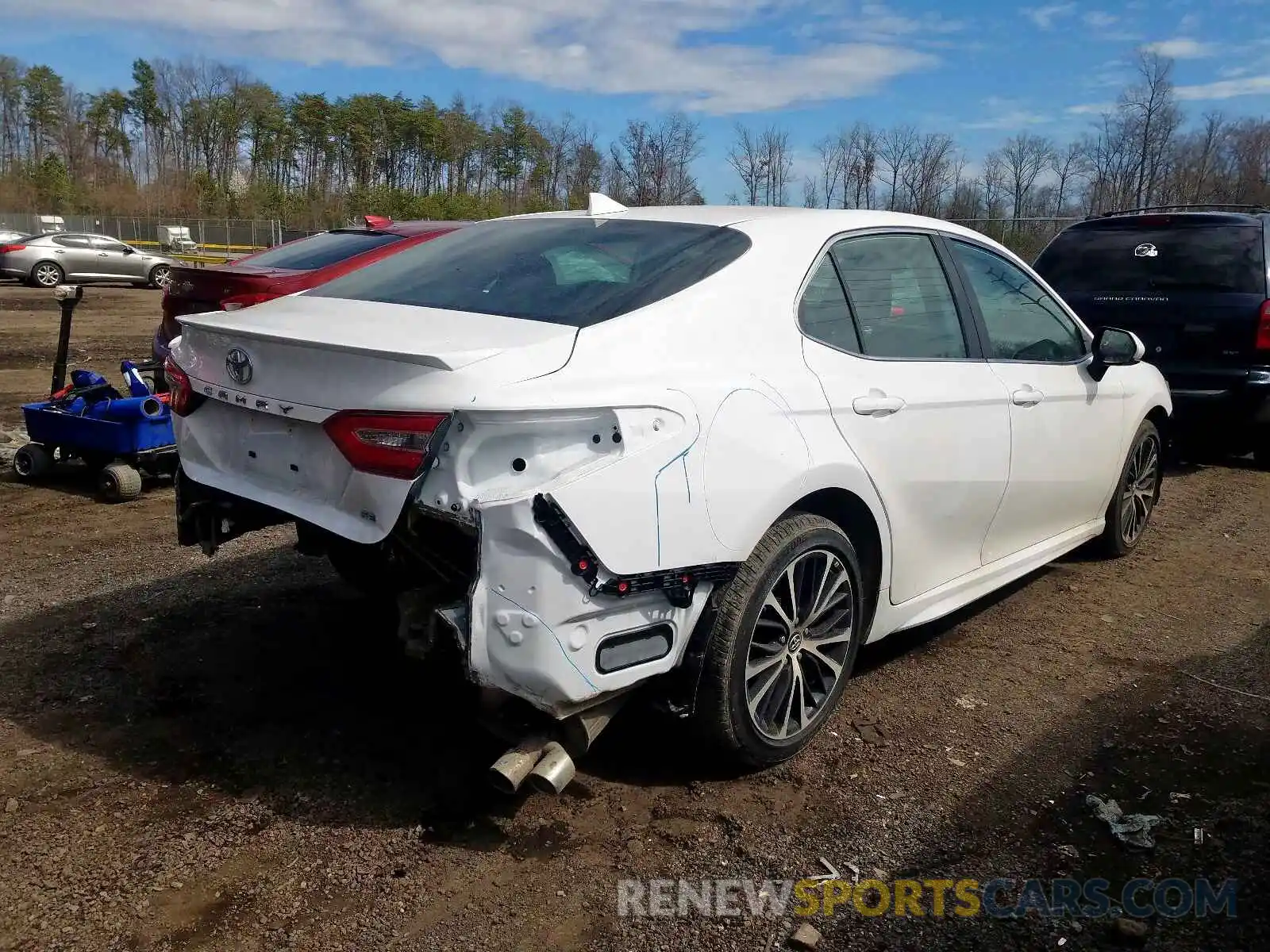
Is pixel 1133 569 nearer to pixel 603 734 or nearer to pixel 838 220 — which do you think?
pixel 838 220

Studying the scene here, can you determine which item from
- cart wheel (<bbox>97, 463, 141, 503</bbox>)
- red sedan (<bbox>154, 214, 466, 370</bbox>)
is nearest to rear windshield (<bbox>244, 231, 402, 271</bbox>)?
red sedan (<bbox>154, 214, 466, 370</bbox>)

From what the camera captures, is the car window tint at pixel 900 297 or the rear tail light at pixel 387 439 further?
the car window tint at pixel 900 297

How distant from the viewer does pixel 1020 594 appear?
4914 mm

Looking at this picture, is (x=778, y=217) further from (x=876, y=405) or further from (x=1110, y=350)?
(x=1110, y=350)

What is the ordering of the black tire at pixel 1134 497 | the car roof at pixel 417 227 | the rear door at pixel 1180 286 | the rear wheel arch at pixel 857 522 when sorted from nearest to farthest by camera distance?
1. the rear wheel arch at pixel 857 522
2. the black tire at pixel 1134 497
3. the rear door at pixel 1180 286
4. the car roof at pixel 417 227

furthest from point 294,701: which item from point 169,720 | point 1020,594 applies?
point 1020,594

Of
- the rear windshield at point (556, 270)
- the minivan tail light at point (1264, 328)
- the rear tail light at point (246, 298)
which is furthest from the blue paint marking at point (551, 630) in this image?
the minivan tail light at point (1264, 328)

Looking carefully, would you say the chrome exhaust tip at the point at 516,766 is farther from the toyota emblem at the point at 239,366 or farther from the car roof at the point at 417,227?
the car roof at the point at 417,227

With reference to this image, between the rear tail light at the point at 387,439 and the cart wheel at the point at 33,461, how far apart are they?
4924 mm

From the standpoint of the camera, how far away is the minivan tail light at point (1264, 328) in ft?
22.9

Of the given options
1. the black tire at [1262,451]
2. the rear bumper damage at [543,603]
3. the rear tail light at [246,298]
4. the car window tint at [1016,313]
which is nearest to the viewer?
the rear bumper damage at [543,603]

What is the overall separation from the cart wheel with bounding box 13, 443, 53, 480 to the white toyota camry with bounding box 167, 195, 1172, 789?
3.72 metres

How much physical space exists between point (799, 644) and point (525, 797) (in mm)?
958

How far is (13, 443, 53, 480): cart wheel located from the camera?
6594 millimetres
